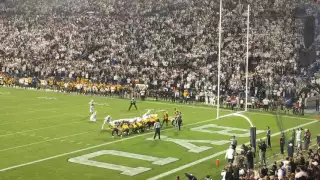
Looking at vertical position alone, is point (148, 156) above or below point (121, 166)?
above

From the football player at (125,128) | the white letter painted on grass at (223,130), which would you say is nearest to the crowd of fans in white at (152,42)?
the white letter painted on grass at (223,130)

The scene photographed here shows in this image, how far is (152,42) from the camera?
158 feet

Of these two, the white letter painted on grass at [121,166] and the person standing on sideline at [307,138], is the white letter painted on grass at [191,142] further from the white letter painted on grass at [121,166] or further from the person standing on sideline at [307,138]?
the person standing on sideline at [307,138]

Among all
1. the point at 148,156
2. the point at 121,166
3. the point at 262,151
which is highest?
the point at 262,151

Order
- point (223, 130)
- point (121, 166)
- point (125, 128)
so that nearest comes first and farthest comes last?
point (121, 166) → point (125, 128) → point (223, 130)

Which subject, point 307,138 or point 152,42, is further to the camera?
point 152,42

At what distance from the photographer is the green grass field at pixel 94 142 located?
15695 millimetres

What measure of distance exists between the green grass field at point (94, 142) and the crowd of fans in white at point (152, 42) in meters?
7.65

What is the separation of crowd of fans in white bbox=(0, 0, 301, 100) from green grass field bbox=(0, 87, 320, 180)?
7.65 metres

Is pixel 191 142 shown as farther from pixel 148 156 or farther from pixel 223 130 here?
pixel 223 130

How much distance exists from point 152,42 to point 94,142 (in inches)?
1140

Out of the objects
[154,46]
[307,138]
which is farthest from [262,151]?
[154,46]

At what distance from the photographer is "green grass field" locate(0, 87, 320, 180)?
618 inches

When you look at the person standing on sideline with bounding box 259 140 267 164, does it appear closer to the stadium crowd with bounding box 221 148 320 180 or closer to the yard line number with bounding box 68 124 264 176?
the stadium crowd with bounding box 221 148 320 180
